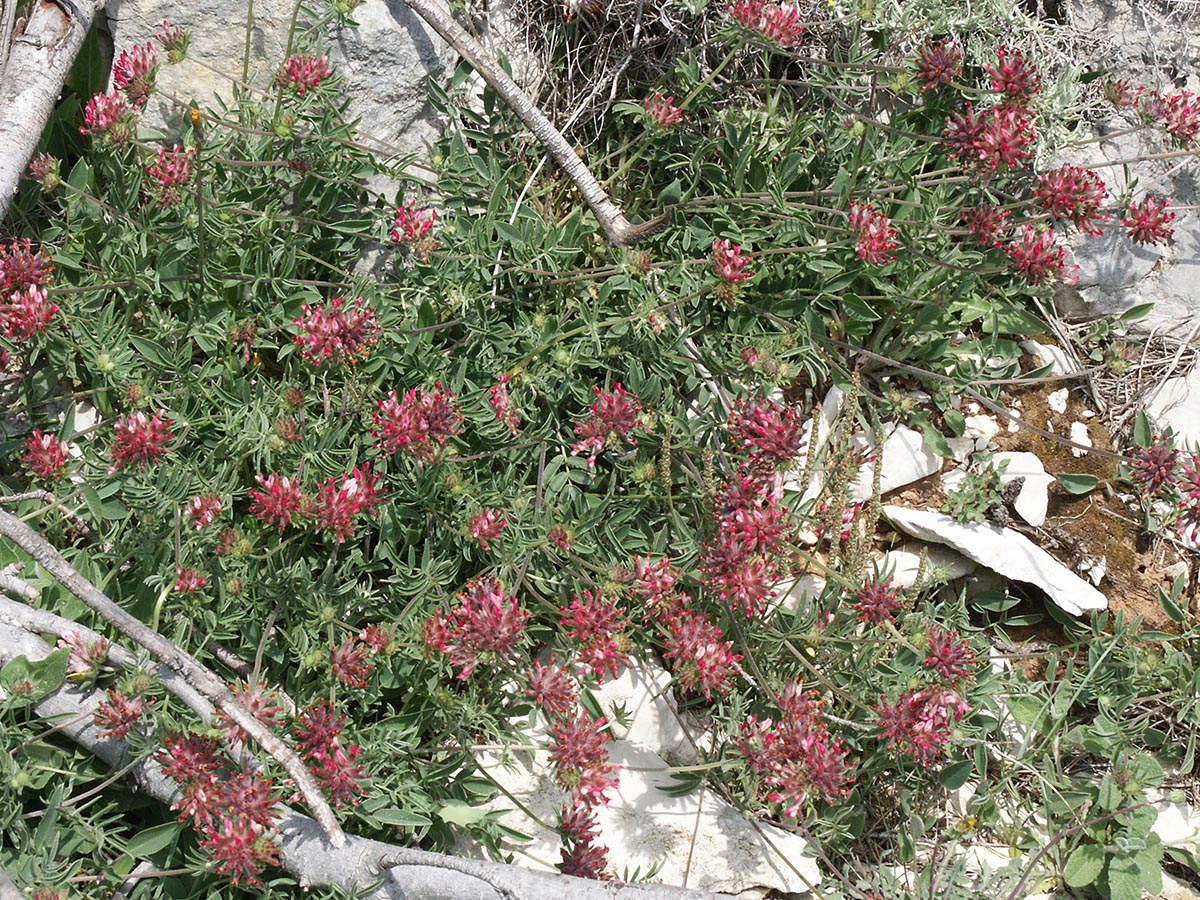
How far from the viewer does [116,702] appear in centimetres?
315

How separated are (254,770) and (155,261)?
6.61 feet

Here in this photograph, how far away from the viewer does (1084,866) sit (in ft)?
12.5

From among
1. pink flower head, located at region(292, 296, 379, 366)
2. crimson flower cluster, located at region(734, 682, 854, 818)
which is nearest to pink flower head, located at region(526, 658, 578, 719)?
crimson flower cluster, located at region(734, 682, 854, 818)

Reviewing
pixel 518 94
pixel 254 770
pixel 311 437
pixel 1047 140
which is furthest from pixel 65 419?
pixel 1047 140

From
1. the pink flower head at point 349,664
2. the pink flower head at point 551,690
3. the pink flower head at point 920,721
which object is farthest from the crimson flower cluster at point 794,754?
the pink flower head at point 349,664

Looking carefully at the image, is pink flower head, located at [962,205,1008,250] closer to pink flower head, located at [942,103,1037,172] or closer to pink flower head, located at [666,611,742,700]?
pink flower head, located at [942,103,1037,172]

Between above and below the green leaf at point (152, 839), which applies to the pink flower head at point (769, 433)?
above

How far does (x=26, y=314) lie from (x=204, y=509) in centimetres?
94

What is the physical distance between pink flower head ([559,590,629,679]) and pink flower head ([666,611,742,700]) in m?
0.18

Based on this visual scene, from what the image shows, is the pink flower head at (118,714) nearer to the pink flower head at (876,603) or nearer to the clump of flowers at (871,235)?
the pink flower head at (876,603)

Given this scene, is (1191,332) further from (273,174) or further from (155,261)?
(155,261)

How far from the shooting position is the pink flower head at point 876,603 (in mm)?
3650

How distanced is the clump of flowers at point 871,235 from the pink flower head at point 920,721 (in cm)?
157

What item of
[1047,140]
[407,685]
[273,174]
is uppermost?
[273,174]
